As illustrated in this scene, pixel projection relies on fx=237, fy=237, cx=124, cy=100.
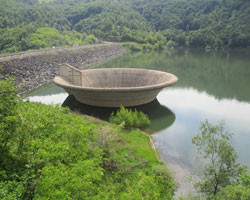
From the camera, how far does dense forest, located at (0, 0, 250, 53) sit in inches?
2295

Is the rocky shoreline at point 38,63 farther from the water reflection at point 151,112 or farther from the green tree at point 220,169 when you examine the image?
the green tree at point 220,169

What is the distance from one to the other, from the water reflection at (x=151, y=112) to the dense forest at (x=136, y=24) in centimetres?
3244

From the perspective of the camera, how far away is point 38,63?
28.5 metres

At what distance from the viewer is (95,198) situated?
15.1 ft

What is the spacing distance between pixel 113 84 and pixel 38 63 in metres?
12.8

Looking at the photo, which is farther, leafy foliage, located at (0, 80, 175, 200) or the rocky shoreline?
the rocky shoreline

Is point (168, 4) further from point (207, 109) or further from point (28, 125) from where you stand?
point (28, 125)

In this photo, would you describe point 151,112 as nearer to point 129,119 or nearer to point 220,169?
point 129,119

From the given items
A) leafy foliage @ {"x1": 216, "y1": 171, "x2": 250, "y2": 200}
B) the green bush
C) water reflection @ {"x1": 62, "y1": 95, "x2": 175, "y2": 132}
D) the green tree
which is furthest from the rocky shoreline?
leafy foliage @ {"x1": 216, "y1": 171, "x2": 250, "y2": 200}

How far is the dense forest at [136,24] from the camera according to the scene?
58.3 meters

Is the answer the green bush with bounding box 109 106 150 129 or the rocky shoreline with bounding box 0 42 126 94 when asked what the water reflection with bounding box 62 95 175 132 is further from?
the rocky shoreline with bounding box 0 42 126 94

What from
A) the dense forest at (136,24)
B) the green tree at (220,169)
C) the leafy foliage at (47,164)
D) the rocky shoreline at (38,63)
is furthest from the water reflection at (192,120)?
the dense forest at (136,24)

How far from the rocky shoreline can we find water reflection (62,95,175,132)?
558 centimetres

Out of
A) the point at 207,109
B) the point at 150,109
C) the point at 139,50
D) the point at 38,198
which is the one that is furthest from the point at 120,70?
the point at 139,50
